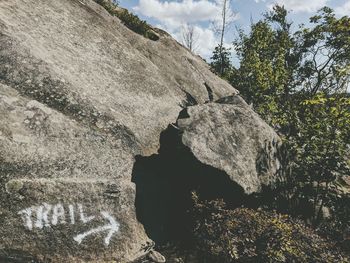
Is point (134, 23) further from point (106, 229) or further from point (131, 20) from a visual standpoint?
point (106, 229)

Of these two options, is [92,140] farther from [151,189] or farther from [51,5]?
[51,5]

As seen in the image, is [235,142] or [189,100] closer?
[235,142]

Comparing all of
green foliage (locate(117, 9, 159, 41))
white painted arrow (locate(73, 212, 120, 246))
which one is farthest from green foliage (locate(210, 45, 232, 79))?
white painted arrow (locate(73, 212, 120, 246))

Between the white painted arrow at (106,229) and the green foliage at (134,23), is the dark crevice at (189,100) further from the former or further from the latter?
the white painted arrow at (106,229)

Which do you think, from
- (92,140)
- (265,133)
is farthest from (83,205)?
(265,133)

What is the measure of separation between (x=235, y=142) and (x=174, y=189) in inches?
85.5

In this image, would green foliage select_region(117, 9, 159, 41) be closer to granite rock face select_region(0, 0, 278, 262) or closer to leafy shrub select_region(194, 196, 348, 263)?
granite rock face select_region(0, 0, 278, 262)

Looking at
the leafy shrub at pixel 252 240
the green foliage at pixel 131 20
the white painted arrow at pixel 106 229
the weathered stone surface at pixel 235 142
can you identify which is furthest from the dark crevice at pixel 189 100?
the white painted arrow at pixel 106 229

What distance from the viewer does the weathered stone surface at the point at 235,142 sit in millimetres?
9227

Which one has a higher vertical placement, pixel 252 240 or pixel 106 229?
pixel 252 240

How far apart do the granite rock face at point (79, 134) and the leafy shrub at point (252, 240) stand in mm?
1271

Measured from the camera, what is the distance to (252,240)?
776 centimetres

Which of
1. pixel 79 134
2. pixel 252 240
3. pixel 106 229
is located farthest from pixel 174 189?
pixel 79 134

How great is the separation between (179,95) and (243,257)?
7.24m
